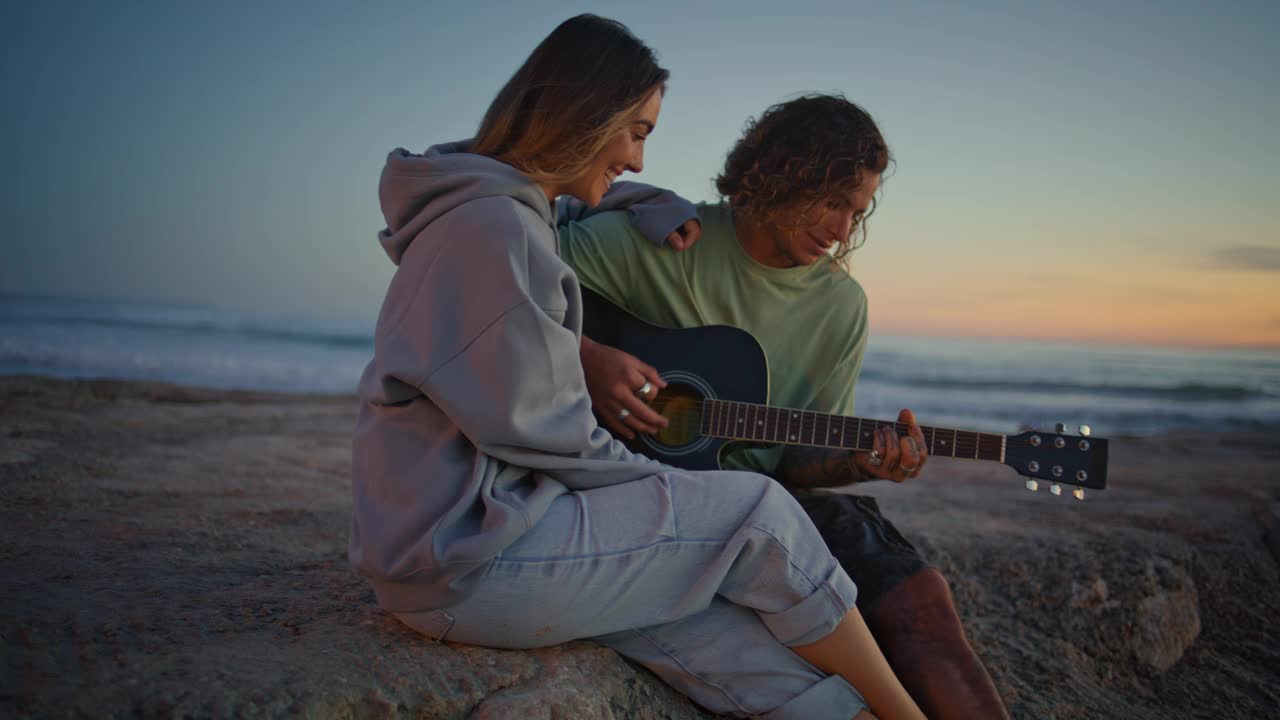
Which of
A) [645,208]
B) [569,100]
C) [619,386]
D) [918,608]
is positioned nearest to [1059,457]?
[918,608]

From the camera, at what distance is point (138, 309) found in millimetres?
25547

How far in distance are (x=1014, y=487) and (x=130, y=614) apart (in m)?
5.74

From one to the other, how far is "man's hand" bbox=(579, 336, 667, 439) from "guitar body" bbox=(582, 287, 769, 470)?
14 centimetres

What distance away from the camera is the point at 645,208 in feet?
9.76

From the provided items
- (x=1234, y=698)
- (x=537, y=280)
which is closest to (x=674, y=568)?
(x=537, y=280)

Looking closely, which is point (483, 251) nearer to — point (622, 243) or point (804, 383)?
point (622, 243)

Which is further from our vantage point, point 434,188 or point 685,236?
point 685,236

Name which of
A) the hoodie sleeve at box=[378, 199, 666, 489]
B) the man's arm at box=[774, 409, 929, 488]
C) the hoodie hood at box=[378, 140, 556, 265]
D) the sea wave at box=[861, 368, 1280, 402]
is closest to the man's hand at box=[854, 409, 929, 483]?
the man's arm at box=[774, 409, 929, 488]

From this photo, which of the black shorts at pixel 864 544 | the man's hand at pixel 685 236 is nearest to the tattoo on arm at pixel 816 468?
the black shorts at pixel 864 544

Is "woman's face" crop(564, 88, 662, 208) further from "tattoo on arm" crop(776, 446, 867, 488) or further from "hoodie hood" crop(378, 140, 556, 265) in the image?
"tattoo on arm" crop(776, 446, 867, 488)

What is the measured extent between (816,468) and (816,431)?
0.15 m

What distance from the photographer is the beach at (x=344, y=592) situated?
1634 millimetres

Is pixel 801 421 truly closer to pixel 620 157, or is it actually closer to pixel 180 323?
pixel 620 157

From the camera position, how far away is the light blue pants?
169 centimetres
